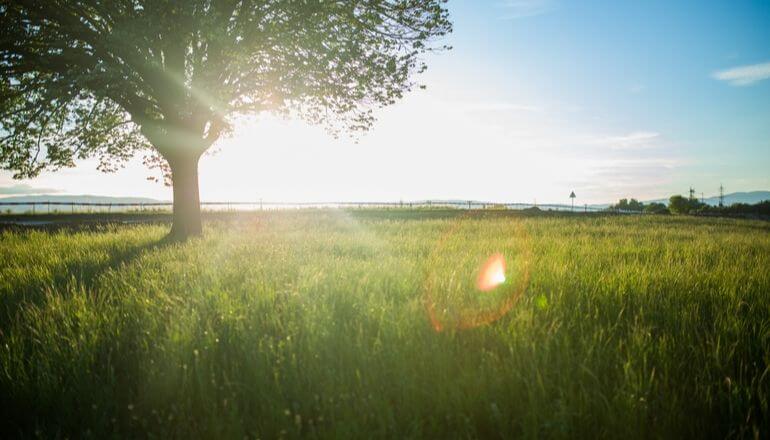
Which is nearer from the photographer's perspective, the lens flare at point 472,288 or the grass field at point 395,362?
the grass field at point 395,362

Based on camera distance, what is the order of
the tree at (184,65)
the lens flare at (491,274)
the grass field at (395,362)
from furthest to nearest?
the tree at (184,65)
the lens flare at (491,274)
the grass field at (395,362)

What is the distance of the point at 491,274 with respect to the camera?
4.94 metres

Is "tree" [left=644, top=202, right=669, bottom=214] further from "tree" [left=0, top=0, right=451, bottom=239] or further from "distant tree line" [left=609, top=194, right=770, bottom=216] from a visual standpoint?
"tree" [left=0, top=0, right=451, bottom=239]

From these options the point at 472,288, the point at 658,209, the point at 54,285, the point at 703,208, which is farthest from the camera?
the point at 658,209

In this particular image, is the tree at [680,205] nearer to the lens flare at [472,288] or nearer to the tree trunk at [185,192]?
the lens flare at [472,288]

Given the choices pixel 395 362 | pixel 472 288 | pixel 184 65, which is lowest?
pixel 395 362

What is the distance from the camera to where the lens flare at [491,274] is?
4312 millimetres

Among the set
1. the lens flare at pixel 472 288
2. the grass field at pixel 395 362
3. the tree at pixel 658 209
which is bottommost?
the grass field at pixel 395 362

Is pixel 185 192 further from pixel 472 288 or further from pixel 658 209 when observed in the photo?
pixel 658 209

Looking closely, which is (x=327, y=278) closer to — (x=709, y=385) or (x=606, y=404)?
(x=606, y=404)

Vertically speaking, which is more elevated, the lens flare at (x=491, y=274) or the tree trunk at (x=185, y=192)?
the tree trunk at (x=185, y=192)

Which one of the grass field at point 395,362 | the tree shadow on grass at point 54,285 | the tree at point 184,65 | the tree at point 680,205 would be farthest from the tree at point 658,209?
the tree shadow on grass at point 54,285

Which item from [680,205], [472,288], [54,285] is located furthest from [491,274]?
[680,205]

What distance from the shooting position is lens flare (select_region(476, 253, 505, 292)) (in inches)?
170
